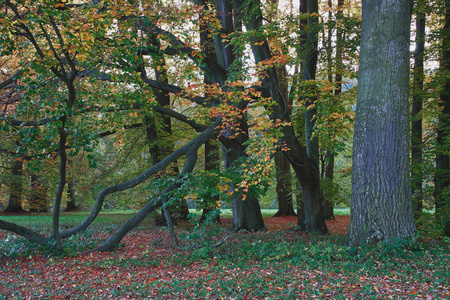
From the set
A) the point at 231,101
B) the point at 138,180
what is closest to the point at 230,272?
the point at 138,180

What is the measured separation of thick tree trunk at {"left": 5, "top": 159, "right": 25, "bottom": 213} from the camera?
1936 centimetres

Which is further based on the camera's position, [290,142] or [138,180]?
[290,142]

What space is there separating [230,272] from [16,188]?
20.4 meters

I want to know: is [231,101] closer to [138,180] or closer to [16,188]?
[138,180]

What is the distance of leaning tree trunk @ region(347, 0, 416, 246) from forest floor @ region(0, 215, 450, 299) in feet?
1.35

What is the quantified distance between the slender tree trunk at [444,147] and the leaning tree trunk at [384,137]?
342 centimetres

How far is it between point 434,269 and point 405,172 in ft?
5.13

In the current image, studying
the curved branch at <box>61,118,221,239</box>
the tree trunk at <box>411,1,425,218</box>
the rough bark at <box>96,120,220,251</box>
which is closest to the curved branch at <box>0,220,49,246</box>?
the curved branch at <box>61,118,221,239</box>

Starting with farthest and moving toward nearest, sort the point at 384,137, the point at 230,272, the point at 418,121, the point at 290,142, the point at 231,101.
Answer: the point at 418,121 → the point at 290,142 → the point at 231,101 → the point at 384,137 → the point at 230,272

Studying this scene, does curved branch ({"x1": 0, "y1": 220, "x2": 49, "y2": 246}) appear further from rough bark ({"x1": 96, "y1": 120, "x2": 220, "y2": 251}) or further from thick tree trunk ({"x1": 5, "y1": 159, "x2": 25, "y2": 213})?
thick tree trunk ({"x1": 5, "y1": 159, "x2": 25, "y2": 213})

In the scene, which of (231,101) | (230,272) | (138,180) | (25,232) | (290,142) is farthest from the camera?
(290,142)

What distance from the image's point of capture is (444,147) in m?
8.00

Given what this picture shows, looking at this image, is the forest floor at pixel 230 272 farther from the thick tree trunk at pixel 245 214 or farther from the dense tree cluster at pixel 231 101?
the thick tree trunk at pixel 245 214

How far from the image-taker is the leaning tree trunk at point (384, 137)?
213 inches
